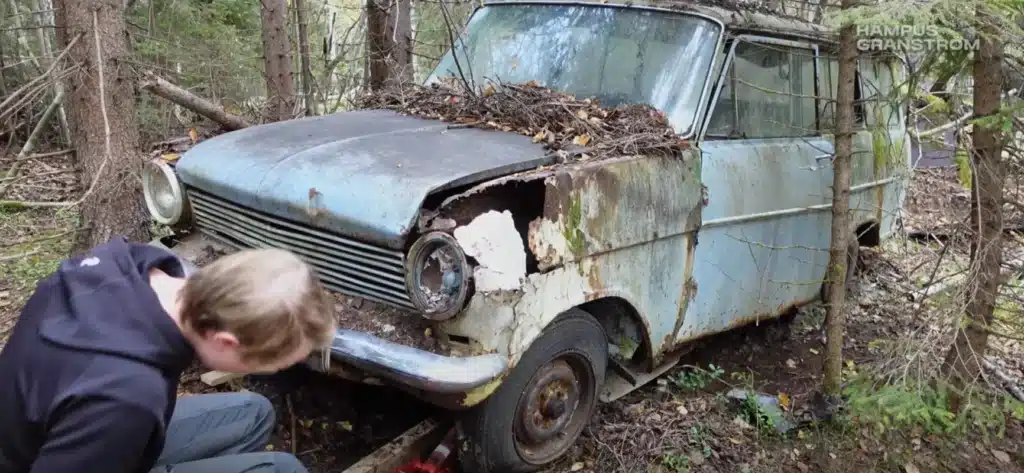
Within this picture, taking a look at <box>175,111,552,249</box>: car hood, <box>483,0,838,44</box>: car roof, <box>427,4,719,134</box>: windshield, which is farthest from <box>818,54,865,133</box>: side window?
<box>175,111,552,249</box>: car hood

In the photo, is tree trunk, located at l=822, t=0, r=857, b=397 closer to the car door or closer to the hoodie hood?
the car door

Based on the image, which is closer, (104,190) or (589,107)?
(589,107)

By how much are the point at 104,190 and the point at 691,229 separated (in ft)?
10.2

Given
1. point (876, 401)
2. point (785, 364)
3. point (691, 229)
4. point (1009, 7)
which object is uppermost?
point (1009, 7)

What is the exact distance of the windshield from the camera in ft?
12.3

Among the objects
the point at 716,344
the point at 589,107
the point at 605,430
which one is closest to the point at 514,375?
the point at 605,430

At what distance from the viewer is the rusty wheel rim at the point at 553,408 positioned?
3.19 m

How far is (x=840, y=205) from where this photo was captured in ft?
12.3

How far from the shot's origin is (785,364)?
4.82m

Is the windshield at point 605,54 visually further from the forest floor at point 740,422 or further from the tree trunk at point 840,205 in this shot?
the forest floor at point 740,422

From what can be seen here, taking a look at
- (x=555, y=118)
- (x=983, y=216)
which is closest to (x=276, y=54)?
(x=555, y=118)

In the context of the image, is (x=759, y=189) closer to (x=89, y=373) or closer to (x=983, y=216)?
(x=983, y=216)

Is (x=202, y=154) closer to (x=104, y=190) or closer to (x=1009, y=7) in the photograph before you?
(x=104, y=190)

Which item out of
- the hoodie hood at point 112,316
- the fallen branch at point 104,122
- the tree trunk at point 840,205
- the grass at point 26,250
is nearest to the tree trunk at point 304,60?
the grass at point 26,250
